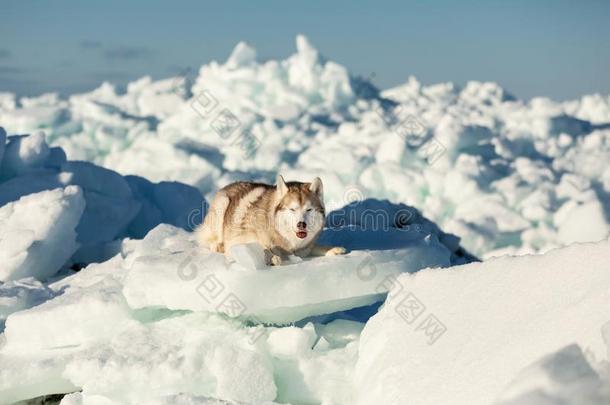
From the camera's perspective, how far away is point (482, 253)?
19.3 metres

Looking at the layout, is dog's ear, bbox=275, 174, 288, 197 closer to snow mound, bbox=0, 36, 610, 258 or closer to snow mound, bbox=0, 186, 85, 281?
snow mound, bbox=0, 186, 85, 281

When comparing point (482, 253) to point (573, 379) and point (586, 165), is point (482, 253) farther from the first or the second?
point (573, 379)

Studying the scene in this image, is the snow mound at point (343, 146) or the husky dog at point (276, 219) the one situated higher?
the husky dog at point (276, 219)

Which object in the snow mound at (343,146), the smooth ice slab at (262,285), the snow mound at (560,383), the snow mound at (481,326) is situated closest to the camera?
the snow mound at (560,383)

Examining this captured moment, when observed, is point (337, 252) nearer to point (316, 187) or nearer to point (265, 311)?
point (316, 187)

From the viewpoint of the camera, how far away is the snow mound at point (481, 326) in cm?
266

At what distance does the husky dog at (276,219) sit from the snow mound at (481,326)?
29.5 inches

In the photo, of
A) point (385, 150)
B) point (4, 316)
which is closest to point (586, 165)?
point (385, 150)

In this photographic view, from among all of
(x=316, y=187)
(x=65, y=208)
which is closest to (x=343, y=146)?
(x=65, y=208)

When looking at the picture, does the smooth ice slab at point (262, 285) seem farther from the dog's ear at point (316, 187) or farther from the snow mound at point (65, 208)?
the snow mound at point (65, 208)

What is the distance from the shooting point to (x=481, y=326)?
3.14m

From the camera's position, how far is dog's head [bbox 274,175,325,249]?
13.7ft

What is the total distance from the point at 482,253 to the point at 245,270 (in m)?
16.3

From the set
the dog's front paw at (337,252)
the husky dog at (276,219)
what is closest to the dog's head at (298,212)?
the husky dog at (276,219)
